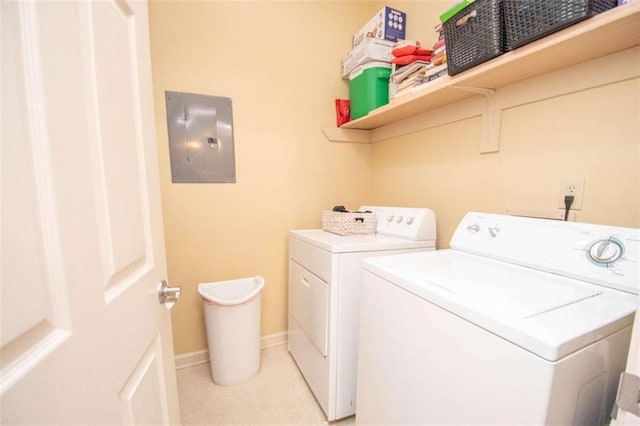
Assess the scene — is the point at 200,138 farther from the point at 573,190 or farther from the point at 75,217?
the point at 573,190

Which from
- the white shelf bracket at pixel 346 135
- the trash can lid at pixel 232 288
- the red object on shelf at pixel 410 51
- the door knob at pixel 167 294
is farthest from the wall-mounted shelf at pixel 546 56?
the trash can lid at pixel 232 288

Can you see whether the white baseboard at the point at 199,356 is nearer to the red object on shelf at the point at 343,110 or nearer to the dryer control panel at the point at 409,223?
the dryer control panel at the point at 409,223

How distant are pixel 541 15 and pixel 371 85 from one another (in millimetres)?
1023

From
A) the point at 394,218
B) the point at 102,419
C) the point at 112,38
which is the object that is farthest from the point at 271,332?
the point at 112,38

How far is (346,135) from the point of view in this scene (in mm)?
2238

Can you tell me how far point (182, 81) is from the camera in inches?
→ 69.6

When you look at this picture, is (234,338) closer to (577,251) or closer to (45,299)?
(45,299)

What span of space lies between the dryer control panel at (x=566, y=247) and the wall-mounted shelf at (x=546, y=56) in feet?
1.97

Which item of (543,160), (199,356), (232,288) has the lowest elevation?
(199,356)

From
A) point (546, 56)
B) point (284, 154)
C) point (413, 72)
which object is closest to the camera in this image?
point (546, 56)

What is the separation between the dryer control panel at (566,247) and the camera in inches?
30.5

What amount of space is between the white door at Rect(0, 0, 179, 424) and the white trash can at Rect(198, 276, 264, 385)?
942 millimetres

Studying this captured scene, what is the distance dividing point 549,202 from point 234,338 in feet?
6.04

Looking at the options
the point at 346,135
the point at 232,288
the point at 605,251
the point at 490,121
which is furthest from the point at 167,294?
the point at 346,135
